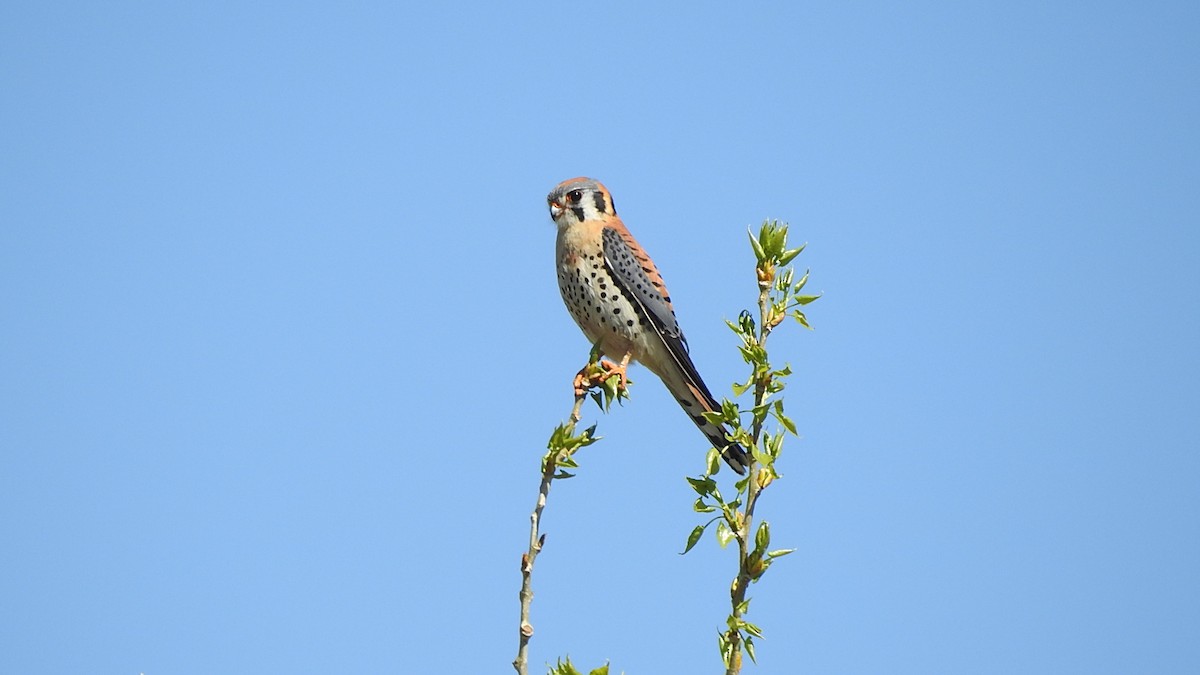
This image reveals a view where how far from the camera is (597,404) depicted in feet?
11.1

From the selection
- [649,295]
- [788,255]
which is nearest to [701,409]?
[649,295]

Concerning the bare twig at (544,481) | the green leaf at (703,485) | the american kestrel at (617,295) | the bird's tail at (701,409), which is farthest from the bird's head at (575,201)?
the green leaf at (703,485)

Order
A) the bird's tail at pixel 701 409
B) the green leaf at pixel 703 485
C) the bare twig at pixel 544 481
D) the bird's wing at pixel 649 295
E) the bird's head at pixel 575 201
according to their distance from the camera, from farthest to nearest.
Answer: the bird's head at pixel 575 201 → the bird's wing at pixel 649 295 → the bird's tail at pixel 701 409 → the green leaf at pixel 703 485 → the bare twig at pixel 544 481

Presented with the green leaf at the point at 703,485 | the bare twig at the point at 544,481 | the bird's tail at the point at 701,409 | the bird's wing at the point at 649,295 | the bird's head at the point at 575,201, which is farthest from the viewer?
the bird's head at the point at 575,201

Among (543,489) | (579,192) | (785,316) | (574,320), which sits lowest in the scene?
(543,489)

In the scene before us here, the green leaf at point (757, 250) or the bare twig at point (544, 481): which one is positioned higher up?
the green leaf at point (757, 250)

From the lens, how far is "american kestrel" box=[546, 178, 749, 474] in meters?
5.56

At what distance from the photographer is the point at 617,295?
18.4 feet

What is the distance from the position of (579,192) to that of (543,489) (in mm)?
3461

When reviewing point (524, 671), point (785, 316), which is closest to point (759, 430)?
point (785, 316)

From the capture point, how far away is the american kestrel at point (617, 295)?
18.2 feet

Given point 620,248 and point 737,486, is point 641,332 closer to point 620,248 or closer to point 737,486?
point 620,248

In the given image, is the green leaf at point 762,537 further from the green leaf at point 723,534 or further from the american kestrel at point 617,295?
the american kestrel at point 617,295

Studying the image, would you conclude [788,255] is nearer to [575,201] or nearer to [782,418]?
[782,418]
